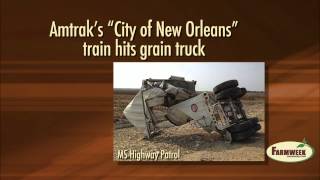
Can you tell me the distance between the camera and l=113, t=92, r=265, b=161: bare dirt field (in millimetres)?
3553

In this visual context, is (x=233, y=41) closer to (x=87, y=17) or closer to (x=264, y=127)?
(x=264, y=127)

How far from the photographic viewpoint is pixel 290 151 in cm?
355

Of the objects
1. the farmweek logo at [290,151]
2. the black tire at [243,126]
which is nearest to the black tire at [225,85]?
the black tire at [243,126]

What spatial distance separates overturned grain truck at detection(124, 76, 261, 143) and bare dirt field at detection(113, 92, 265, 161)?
0.05m

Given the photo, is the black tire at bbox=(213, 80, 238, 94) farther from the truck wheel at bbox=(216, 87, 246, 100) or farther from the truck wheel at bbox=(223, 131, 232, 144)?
the truck wheel at bbox=(223, 131, 232, 144)

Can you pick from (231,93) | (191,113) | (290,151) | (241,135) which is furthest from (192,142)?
(290,151)

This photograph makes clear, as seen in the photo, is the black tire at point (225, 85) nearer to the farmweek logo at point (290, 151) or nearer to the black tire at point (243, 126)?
the black tire at point (243, 126)

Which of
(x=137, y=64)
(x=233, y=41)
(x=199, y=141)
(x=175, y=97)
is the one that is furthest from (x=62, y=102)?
(x=233, y=41)

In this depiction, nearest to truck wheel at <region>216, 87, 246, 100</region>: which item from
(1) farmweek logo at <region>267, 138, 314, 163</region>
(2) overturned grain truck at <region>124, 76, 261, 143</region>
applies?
(2) overturned grain truck at <region>124, 76, 261, 143</region>

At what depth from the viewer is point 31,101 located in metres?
3.56

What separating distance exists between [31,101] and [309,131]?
7.80 ft

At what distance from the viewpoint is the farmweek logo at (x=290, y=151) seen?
3557mm

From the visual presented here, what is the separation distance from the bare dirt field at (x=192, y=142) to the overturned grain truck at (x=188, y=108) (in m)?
0.05

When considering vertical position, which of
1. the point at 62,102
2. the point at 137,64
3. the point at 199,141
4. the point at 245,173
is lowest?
the point at 245,173
